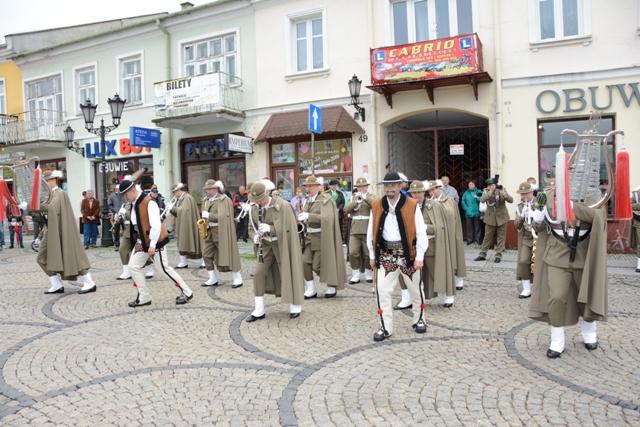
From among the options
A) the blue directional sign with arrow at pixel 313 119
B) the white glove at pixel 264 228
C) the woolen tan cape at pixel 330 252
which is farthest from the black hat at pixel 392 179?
the blue directional sign with arrow at pixel 313 119

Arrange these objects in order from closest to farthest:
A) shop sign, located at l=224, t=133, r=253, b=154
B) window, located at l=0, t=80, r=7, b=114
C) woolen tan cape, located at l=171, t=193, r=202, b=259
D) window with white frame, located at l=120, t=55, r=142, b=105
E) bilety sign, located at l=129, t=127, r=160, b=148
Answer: woolen tan cape, located at l=171, t=193, r=202, b=259
shop sign, located at l=224, t=133, r=253, b=154
bilety sign, located at l=129, t=127, r=160, b=148
window with white frame, located at l=120, t=55, r=142, b=105
window, located at l=0, t=80, r=7, b=114

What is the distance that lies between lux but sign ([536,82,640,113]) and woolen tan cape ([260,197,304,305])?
9096 millimetres

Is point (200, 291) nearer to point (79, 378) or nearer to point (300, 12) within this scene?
point (79, 378)

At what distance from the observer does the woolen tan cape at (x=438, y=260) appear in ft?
23.7

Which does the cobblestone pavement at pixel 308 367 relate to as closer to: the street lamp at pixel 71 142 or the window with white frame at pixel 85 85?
the street lamp at pixel 71 142

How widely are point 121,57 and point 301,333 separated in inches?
663

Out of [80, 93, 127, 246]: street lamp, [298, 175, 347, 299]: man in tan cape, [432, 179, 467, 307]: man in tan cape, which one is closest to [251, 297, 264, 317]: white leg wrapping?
[298, 175, 347, 299]: man in tan cape

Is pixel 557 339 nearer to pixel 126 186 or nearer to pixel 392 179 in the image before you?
pixel 392 179

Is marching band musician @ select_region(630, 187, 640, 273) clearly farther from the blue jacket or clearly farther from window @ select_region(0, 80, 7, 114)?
window @ select_region(0, 80, 7, 114)

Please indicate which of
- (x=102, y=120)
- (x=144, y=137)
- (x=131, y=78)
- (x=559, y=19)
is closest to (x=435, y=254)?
(x=559, y=19)

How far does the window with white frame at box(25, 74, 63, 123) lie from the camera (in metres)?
A: 21.8

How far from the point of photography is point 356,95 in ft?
48.7

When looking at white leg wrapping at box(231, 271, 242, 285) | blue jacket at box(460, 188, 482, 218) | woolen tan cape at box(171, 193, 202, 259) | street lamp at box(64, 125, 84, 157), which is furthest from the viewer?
street lamp at box(64, 125, 84, 157)

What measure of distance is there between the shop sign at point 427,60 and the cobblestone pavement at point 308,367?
7.25m
